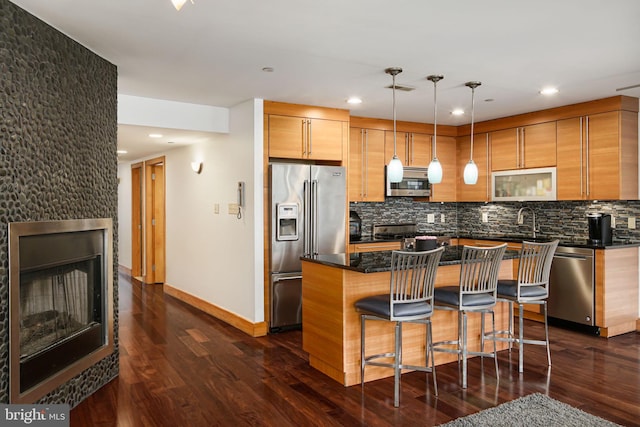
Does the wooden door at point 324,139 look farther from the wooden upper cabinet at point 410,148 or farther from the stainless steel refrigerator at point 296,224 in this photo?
the wooden upper cabinet at point 410,148

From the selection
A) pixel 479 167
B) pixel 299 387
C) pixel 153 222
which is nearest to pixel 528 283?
pixel 299 387

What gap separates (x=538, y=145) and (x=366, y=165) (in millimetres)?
2034

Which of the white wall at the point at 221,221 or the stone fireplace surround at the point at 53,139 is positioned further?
the white wall at the point at 221,221

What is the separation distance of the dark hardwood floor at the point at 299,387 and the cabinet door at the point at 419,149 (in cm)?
276

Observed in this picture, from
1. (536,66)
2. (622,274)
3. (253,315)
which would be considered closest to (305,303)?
(253,315)

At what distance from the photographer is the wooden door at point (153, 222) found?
799 cm

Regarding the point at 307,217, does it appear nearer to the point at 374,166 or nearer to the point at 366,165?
the point at 366,165

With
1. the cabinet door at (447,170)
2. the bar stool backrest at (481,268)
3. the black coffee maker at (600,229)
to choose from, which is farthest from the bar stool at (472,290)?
the cabinet door at (447,170)

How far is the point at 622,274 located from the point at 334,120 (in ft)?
11.3

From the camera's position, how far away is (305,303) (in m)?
3.98

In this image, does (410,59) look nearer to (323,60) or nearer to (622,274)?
(323,60)

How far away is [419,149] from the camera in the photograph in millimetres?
6547

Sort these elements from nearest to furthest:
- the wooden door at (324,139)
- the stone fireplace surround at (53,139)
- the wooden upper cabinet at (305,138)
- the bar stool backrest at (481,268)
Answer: the stone fireplace surround at (53,139)
the bar stool backrest at (481,268)
the wooden upper cabinet at (305,138)
the wooden door at (324,139)

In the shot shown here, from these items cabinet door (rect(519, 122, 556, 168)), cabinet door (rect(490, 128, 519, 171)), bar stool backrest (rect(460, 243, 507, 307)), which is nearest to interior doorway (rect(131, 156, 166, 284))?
cabinet door (rect(490, 128, 519, 171))
